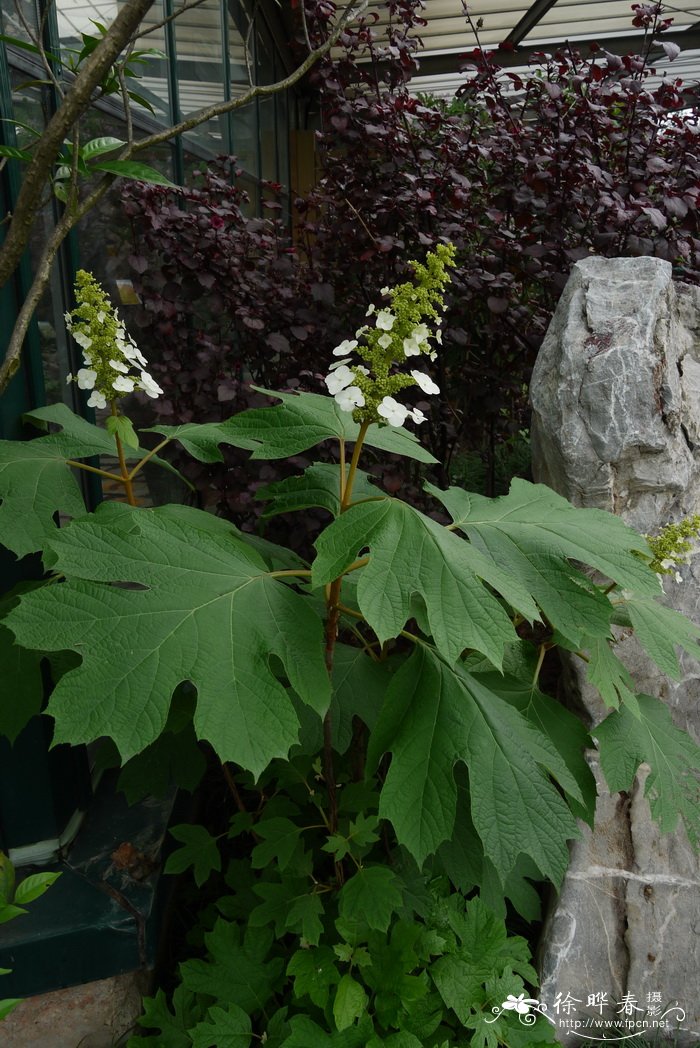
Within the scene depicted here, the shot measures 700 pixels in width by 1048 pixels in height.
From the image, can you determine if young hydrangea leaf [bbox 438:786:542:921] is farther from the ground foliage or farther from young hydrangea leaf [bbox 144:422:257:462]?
the ground foliage

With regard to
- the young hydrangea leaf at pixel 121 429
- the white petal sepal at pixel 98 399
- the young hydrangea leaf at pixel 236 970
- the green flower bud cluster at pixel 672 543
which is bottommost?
the young hydrangea leaf at pixel 236 970

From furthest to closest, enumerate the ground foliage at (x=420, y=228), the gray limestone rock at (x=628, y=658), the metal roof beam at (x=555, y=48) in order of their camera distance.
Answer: the metal roof beam at (x=555, y=48), the ground foliage at (x=420, y=228), the gray limestone rock at (x=628, y=658)

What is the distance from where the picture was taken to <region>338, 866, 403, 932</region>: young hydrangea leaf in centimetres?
154

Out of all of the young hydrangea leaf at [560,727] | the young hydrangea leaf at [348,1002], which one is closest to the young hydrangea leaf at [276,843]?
the young hydrangea leaf at [348,1002]

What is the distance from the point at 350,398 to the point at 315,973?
121 cm

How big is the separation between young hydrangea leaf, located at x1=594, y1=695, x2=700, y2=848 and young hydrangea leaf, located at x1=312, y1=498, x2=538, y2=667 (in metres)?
0.63

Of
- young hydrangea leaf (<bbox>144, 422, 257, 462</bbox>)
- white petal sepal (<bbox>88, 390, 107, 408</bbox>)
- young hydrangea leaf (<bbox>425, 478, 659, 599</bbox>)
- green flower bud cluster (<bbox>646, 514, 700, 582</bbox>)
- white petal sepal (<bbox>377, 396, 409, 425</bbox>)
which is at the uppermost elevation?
white petal sepal (<bbox>377, 396, 409, 425</bbox>)

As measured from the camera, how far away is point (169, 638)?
121 cm

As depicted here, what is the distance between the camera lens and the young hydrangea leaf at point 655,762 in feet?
5.49

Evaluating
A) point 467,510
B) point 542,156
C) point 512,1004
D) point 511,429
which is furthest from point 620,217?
point 512,1004

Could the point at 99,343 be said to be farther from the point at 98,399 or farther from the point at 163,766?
the point at 163,766

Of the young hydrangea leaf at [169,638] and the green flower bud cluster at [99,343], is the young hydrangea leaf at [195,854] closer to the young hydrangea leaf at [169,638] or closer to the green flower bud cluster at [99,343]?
the young hydrangea leaf at [169,638]

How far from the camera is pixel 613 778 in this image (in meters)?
1.69

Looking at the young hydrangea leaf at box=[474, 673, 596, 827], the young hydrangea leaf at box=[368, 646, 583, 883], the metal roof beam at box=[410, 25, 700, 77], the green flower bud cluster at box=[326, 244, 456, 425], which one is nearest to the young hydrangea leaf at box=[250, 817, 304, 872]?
the young hydrangea leaf at box=[368, 646, 583, 883]
